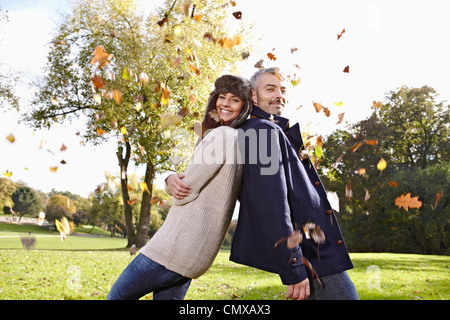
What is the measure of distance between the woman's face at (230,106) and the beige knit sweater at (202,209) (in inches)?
11.9

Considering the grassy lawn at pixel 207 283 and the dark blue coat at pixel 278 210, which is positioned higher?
the dark blue coat at pixel 278 210

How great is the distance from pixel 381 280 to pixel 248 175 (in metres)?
10.6

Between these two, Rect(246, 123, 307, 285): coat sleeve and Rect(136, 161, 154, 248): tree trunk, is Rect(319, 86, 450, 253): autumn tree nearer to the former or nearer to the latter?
Rect(136, 161, 154, 248): tree trunk

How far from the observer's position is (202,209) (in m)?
2.54

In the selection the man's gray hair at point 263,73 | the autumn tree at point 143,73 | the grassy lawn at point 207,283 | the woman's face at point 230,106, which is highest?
the autumn tree at point 143,73

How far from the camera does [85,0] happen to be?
2078 cm

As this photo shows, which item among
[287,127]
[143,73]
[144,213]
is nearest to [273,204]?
[287,127]

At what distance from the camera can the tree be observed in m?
47.7

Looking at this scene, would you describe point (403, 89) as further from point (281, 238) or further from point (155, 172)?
point (281, 238)

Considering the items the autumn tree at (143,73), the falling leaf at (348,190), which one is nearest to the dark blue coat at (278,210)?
the falling leaf at (348,190)

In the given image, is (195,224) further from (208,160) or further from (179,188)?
(208,160)

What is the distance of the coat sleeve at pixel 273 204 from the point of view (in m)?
2.31

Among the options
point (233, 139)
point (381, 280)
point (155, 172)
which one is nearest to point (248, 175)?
point (233, 139)

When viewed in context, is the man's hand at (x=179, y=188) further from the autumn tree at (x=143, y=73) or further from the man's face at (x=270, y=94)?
the autumn tree at (x=143, y=73)
